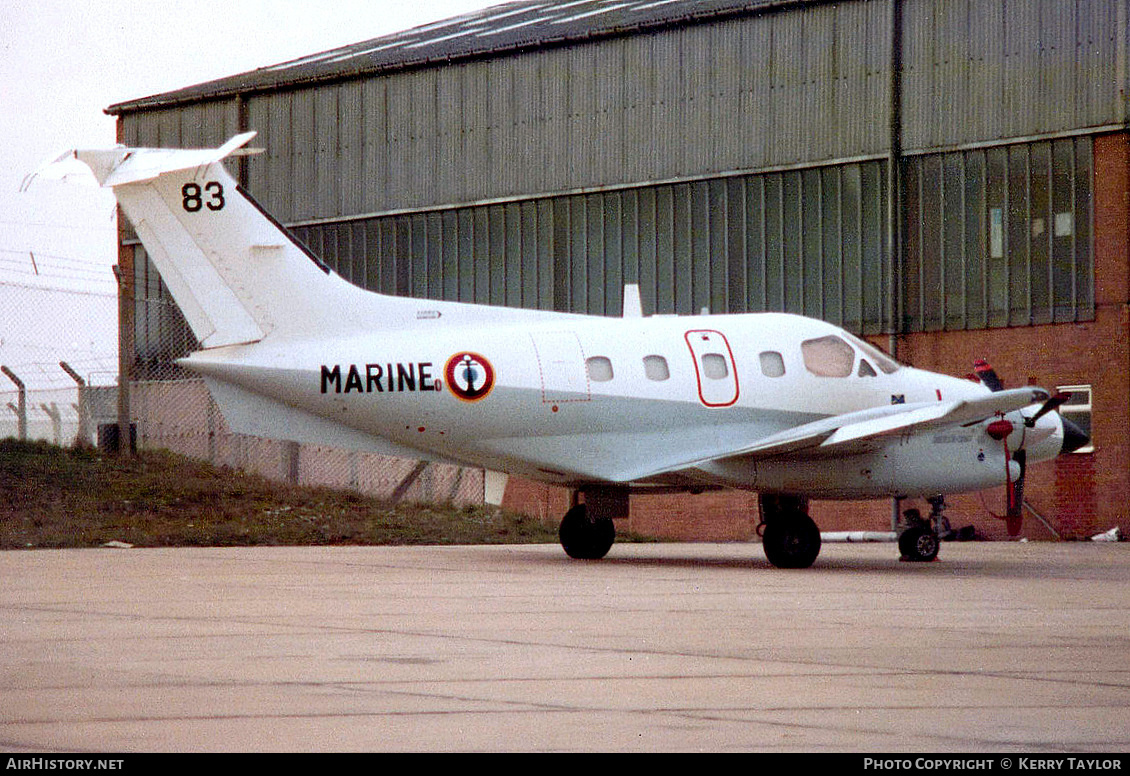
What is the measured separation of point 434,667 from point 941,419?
11.5m

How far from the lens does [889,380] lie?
22.0m

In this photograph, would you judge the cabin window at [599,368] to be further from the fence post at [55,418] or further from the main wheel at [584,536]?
the fence post at [55,418]

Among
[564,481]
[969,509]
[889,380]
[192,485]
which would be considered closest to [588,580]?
[564,481]

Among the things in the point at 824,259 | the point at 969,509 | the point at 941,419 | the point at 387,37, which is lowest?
the point at 969,509

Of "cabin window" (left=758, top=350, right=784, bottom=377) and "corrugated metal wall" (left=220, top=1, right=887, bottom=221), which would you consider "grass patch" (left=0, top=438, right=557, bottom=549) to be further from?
"corrugated metal wall" (left=220, top=1, right=887, bottom=221)

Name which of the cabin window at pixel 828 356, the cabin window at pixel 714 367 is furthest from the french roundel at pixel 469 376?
the cabin window at pixel 828 356

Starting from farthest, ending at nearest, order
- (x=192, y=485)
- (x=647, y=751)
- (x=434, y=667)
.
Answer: (x=192, y=485) < (x=434, y=667) < (x=647, y=751)

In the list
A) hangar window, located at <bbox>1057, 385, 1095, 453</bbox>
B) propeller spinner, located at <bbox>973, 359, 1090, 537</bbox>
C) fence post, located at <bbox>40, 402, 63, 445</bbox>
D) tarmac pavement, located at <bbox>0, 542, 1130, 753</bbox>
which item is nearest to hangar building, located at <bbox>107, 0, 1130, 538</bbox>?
hangar window, located at <bbox>1057, 385, 1095, 453</bbox>

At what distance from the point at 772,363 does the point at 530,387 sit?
11.5 ft

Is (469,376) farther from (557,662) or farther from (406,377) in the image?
(557,662)

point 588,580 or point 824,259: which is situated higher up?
point 824,259

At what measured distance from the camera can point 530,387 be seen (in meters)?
20.5

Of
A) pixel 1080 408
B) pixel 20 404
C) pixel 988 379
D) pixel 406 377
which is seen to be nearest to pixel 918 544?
pixel 988 379

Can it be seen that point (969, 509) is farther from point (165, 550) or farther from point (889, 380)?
point (165, 550)
